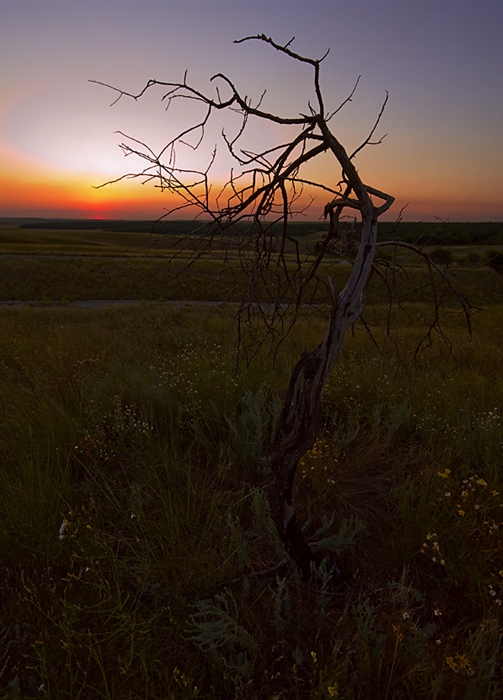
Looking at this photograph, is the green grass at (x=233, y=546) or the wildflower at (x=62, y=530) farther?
the wildflower at (x=62, y=530)

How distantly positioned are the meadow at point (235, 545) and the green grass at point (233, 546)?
1 cm

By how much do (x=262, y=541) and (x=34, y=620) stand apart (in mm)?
1227

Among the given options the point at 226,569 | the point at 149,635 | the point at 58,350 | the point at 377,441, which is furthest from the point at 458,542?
the point at 58,350

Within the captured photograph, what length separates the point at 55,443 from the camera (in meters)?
3.07

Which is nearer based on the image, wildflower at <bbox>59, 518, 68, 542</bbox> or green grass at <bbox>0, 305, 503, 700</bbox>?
green grass at <bbox>0, 305, 503, 700</bbox>

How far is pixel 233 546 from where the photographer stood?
230cm

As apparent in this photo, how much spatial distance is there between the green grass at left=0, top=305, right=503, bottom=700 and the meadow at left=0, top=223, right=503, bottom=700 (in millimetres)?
14

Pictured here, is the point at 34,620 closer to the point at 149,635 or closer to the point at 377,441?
the point at 149,635

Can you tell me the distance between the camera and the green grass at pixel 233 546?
5.48 ft

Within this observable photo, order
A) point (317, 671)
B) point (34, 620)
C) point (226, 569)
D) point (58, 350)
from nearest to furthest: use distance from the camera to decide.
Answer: point (317, 671)
point (34, 620)
point (226, 569)
point (58, 350)

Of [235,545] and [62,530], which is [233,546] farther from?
[62,530]

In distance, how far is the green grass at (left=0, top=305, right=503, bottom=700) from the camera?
1671mm

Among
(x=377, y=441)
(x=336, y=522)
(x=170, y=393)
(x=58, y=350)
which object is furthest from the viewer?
(x=58, y=350)

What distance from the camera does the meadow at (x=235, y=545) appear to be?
167 centimetres
